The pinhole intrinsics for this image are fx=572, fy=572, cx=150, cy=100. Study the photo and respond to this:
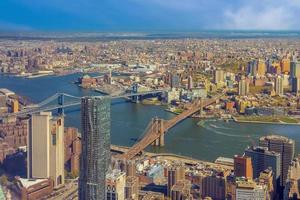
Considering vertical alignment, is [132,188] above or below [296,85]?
below

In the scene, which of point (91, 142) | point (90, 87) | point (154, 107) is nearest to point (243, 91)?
point (154, 107)

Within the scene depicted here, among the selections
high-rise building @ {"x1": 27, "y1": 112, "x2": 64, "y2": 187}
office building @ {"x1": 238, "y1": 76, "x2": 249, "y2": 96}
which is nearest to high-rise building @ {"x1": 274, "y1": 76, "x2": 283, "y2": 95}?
office building @ {"x1": 238, "y1": 76, "x2": 249, "y2": 96}

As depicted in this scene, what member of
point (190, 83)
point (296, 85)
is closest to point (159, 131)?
point (190, 83)

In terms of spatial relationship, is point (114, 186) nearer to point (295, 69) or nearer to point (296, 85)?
point (296, 85)

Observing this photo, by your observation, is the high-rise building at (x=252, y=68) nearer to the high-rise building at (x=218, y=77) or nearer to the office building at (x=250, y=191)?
the high-rise building at (x=218, y=77)

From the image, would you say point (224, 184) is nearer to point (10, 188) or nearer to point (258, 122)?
point (10, 188)

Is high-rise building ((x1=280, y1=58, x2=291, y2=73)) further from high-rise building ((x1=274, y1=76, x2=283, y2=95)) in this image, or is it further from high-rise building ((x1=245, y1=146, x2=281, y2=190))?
high-rise building ((x1=245, y1=146, x2=281, y2=190))
